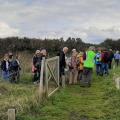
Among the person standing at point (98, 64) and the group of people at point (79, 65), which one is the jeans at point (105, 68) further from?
the group of people at point (79, 65)

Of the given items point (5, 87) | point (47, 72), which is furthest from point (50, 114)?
point (5, 87)

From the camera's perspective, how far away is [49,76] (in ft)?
61.5

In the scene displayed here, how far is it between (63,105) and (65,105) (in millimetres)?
156

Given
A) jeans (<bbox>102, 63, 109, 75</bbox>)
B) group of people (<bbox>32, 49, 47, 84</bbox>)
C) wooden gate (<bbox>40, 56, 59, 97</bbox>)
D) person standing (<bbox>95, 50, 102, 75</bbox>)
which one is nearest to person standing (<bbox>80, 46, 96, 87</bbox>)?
wooden gate (<bbox>40, 56, 59, 97</bbox>)

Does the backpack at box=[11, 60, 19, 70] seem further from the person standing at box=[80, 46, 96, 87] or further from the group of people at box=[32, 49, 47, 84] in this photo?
the person standing at box=[80, 46, 96, 87]

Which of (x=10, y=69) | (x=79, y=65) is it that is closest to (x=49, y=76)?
(x=79, y=65)

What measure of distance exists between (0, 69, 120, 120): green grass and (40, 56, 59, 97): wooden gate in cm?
32

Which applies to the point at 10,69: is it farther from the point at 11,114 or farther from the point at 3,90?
the point at 11,114

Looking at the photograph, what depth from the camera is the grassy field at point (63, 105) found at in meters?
14.2

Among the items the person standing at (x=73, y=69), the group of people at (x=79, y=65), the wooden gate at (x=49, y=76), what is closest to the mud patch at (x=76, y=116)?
the wooden gate at (x=49, y=76)

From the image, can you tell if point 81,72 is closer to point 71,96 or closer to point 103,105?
point 71,96

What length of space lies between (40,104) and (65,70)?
9101 mm

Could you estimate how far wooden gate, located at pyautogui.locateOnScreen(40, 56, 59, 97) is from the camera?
17.2 m

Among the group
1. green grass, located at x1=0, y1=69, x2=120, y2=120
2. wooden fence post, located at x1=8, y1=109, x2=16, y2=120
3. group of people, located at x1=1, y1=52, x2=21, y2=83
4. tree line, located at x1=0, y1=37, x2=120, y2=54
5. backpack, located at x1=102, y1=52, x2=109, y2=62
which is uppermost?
tree line, located at x1=0, y1=37, x2=120, y2=54
